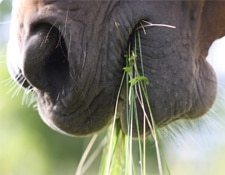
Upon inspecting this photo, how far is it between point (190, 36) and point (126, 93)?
27cm

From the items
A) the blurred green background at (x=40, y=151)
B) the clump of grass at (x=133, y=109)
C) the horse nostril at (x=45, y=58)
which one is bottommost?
the clump of grass at (x=133, y=109)

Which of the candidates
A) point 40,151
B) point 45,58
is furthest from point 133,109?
point 40,151

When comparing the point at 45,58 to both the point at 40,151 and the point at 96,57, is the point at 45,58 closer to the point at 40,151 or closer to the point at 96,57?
the point at 96,57

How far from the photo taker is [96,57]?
87.9 inches

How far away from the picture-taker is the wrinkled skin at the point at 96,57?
7.27ft

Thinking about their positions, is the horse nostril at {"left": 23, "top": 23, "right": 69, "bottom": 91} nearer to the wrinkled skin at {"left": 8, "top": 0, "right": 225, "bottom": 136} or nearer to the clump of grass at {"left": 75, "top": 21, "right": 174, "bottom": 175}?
the wrinkled skin at {"left": 8, "top": 0, "right": 225, "bottom": 136}

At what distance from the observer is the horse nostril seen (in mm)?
2199

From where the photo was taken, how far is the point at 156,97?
90.5 inches

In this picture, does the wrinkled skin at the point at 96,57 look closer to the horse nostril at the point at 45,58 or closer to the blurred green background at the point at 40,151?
the horse nostril at the point at 45,58

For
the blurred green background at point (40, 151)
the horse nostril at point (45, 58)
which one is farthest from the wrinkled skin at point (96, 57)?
the blurred green background at point (40, 151)

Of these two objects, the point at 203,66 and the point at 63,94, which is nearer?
the point at 63,94

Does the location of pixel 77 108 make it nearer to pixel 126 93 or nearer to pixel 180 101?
pixel 126 93

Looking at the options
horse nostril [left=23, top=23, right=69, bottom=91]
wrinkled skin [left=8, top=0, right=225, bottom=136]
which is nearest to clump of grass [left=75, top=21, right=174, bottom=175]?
wrinkled skin [left=8, top=0, right=225, bottom=136]

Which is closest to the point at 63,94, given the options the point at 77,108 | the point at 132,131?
the point at 77,108
